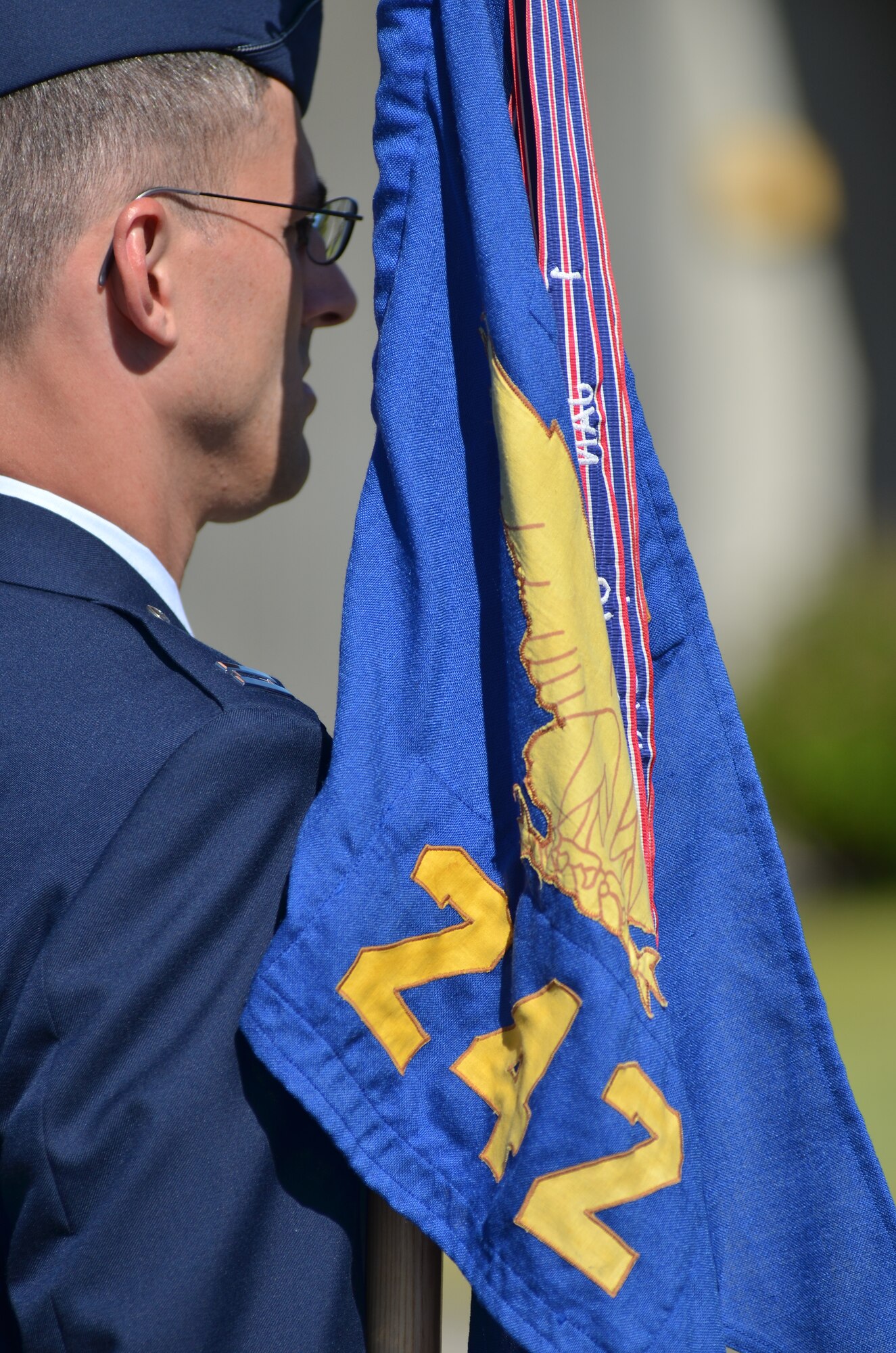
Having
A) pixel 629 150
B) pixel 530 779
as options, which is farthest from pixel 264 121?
pixel 629 150

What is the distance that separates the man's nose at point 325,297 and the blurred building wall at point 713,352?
11.0 feet

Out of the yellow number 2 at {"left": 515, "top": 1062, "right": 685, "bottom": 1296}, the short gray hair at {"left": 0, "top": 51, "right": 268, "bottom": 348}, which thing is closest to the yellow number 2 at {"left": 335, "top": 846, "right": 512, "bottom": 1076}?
the yellow number 2 at {"left": 515, "top": 1062, "right": 685, "bottom": 1296}

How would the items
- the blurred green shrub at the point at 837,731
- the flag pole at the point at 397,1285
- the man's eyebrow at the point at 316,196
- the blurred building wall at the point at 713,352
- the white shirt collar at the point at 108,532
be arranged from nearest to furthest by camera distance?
the flag pole at the point at 397,1285 → the white shirt collar at the point at 108,532 → the man's eyebrow at the point at 316,196 → the blurred building wall at the point at 713,352 → the blurred green shrub at the point at 837,731

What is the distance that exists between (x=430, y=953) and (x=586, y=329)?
503 mm

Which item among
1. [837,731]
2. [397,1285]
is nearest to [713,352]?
[837,731]

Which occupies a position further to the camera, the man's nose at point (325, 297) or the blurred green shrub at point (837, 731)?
the blurred green shrub at point (837, 731)

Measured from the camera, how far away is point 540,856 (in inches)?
34.9

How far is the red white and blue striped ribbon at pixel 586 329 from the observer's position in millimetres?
993

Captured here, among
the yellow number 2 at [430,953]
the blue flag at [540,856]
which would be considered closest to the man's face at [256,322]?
the blue flag at [540,856]

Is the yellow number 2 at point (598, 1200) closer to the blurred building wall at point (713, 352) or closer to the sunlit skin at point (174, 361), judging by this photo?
the sunlit skin at point (174, 361)

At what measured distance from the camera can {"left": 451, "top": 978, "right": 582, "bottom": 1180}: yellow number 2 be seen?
86 centimetres

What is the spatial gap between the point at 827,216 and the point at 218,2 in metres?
5.67

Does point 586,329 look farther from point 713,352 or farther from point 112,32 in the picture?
point 713,352

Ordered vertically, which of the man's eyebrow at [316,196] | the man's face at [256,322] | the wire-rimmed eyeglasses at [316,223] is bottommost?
the man's face at [256,322]
